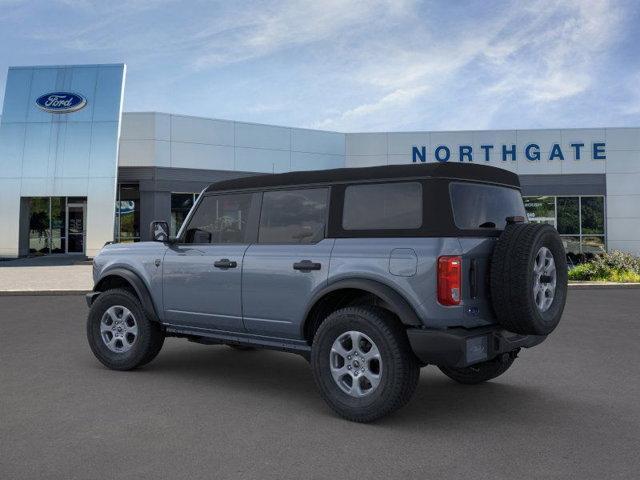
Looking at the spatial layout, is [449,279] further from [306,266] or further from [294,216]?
[294,216]

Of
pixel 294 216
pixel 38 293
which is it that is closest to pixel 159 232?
pixel 294 216

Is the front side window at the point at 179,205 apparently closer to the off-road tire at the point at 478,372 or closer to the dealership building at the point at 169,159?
the dealership building at the point at 169,159

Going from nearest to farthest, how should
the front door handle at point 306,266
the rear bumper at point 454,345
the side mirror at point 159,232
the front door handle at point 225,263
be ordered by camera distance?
the rear bumper at point 454,345, the front door handle at point 306,266, the front door handle at point 225,263, the side mirror at point 159,232

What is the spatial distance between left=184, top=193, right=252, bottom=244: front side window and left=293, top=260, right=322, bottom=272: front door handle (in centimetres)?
78

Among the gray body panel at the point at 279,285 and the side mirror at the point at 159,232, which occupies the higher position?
the side mirror at the point at 159,232

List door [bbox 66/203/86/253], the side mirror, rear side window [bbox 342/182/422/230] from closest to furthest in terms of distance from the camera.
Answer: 1. rear side window [bbox 342/182/422/230]
2. the side mirror
3. door [bbox 66/203/86/253]

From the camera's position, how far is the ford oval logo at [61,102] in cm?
2714

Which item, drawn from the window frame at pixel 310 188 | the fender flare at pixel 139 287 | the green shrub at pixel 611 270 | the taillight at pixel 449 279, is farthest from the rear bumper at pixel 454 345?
the green shrub at pixel 611 270

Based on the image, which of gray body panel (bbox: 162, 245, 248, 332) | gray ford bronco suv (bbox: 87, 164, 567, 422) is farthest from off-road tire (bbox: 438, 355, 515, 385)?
gray body panel (bbox: 162, 245, 248, 332)

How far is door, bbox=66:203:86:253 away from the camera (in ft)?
96.1

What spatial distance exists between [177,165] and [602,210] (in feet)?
66.7

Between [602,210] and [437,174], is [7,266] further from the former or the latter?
[602,210]

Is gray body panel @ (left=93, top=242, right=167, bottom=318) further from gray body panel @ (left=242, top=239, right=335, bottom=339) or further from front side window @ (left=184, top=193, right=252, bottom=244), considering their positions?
gray body panel @ (left=242, top=239, right=335, bottom=339)

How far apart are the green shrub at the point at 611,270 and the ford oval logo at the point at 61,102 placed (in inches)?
830
